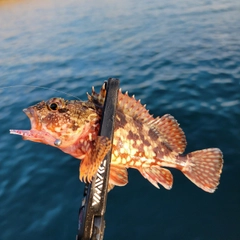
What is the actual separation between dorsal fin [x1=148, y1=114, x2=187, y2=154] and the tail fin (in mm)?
281

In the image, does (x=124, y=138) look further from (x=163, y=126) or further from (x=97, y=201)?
(x=97, y=201)

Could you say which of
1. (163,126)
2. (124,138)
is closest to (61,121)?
(124,138)

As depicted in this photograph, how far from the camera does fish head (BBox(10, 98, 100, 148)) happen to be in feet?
13.4

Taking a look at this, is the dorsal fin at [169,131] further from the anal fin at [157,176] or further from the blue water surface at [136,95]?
the blue water surface at [136,95]

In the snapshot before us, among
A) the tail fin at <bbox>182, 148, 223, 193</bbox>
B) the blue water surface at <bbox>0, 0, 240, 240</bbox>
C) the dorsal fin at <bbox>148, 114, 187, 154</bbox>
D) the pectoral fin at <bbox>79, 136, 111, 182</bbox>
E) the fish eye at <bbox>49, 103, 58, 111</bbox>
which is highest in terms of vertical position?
the fish eye at <bbox>49, 103, 58, 111</bbox>

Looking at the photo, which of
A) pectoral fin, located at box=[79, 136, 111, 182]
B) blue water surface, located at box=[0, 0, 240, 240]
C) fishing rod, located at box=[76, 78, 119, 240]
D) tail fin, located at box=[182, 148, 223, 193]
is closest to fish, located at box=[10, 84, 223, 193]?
tail fin, located at box=[182, 148, 223, 193]

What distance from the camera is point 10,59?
672 inches

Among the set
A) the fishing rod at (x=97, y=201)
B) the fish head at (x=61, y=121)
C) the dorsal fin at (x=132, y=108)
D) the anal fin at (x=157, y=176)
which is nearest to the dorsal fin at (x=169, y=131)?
the dorsal fin at (x=132, y=108)

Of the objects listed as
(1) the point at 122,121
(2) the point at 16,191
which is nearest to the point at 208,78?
(1) the point at 122,121

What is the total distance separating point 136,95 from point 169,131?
5415 mm

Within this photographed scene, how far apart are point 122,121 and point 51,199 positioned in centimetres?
292

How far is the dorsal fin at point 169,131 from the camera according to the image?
4.68 m

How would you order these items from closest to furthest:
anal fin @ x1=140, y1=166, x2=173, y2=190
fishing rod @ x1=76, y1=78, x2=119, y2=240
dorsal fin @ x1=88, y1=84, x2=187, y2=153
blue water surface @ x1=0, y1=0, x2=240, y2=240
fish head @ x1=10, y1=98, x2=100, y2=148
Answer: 1. fishing rod @ x1=76, y1=78, x2=119, y2=240
2. fish head @ x1=10, y1=98, x2=100, y2=148
3. anal fin @ x1=140, y1=166, x2=173, y2=190
4. dorsal fin @ x1=88, y1=84, x2=187, y2=153
5. blue water surface @ x1=0, y1=0, x2=240, y2=240

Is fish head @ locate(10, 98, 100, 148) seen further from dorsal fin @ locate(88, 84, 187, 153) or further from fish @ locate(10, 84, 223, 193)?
dorsal fin @ locate(88, 84, 187, 153)
